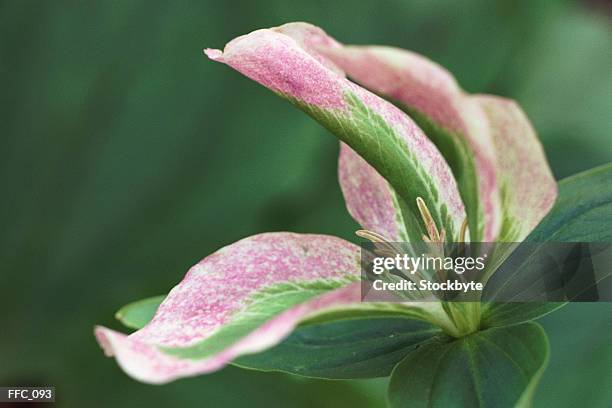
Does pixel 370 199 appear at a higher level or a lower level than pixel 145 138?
lower

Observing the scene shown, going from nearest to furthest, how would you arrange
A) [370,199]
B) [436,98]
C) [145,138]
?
[436,98]
[370,199]
[145,138]

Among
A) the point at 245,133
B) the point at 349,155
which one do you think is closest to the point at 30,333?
the point at 245,133

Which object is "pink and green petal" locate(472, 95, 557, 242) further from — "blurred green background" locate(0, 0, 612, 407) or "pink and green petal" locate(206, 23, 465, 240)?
"blurred green background" locate(0, 0, 612, 407)

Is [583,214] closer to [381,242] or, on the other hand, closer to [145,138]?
[381,242]

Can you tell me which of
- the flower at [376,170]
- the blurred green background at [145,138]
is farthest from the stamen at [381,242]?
the blurred green background at [145,138]

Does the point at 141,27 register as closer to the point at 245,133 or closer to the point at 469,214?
the point at 245,133

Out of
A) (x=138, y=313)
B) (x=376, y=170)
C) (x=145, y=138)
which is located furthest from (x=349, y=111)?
(x=145, y=138)
